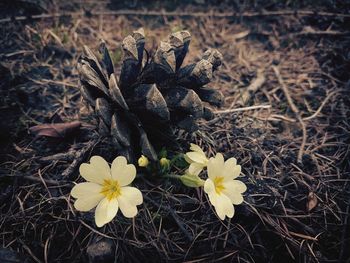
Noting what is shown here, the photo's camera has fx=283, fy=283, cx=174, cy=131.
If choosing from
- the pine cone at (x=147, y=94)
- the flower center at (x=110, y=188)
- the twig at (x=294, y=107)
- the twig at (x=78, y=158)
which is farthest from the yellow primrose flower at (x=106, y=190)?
the twig at (x=294, y=107)

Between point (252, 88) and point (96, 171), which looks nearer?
point (96, 171)

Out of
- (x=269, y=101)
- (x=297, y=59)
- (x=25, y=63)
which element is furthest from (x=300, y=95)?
(x=25, y=63)

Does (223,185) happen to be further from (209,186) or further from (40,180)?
(40,180)

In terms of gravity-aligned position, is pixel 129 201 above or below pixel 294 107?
above

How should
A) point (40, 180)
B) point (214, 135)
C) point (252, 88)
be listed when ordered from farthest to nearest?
1. point (252, 88)
2. point (214, 135)
3. point (40, 180)

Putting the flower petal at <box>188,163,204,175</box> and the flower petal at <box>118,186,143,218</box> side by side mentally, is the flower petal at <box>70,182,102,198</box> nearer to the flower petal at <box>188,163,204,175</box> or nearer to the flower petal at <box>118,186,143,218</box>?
the flower petal at <box>118,186,143,218</box>

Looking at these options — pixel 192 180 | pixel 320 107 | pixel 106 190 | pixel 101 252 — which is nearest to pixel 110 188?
pixel 106 190
